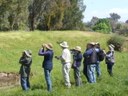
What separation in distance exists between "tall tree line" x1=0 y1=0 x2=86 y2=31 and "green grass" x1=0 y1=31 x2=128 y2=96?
580cm

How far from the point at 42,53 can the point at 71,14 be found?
2059 inches

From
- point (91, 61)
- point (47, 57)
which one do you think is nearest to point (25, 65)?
point (47, 57)

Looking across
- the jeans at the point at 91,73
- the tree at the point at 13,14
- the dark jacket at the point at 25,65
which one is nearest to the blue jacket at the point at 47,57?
the dark jacket at the point at 25,65

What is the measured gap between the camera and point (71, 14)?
231 ft

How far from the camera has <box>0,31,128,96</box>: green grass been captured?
16.4 metres

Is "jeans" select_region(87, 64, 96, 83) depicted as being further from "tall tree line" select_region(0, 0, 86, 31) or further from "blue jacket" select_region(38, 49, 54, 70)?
"tall tree line" select_region(0, 0, 86, 31)

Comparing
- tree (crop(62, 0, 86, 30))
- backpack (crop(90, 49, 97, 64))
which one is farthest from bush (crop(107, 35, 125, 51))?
backpack (crop(90, 49, 97, 64))

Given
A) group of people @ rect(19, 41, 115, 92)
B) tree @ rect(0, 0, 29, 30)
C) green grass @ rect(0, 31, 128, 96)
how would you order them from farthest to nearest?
tree @ rect(0, 0, 29, 30) → group of people @ rect(19, 41, 115, 92) → green grass @ rect(0, 31, 128, 96)

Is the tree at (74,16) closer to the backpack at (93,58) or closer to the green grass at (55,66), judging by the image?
the green grass at (55,66)

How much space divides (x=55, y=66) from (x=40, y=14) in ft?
104

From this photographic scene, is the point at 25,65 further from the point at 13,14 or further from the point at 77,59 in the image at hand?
the point at 13,14

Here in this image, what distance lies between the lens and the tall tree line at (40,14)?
51.2m

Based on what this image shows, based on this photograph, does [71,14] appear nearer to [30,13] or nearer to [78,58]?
[30,13]

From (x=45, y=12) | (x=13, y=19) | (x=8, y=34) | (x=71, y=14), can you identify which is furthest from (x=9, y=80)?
(x=71, y=14)
